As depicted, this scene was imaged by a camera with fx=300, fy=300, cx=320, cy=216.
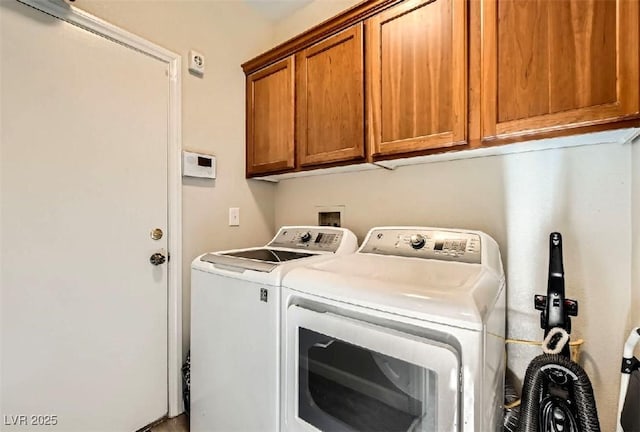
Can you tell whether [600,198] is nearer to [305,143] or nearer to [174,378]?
[305,143]

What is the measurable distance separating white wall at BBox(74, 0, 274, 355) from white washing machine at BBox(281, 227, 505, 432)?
1.02 m

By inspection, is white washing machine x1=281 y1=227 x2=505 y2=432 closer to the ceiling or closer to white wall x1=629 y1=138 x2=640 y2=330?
white wall x1=629 y1=138 x2=640 y2=330

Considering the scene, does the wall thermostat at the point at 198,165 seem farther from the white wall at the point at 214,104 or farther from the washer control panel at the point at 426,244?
the washer control panel at the point at 426,244

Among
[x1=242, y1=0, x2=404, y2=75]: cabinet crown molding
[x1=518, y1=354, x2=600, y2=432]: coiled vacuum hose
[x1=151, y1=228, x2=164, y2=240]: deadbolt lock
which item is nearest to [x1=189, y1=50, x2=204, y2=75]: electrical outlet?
[x1=242, y1=0, x2=404, y2=75]: cabinet crown molding

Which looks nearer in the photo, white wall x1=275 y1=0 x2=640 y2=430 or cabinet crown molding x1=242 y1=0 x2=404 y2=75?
white wall x1=275 y1=0 x2=640 y2=430

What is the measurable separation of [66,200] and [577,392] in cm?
207

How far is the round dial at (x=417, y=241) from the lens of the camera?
139cm

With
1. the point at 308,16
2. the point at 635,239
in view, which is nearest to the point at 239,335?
the point at 635,239

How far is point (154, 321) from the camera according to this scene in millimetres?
1684

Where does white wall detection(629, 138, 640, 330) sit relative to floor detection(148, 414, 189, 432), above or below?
above

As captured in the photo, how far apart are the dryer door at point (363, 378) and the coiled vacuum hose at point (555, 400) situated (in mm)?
349

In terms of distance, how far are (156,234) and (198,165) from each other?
48 centimetres

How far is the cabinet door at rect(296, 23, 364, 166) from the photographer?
154 cm

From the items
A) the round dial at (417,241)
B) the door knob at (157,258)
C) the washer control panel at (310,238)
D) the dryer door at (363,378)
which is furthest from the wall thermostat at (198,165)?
the round dial at (417,241)
